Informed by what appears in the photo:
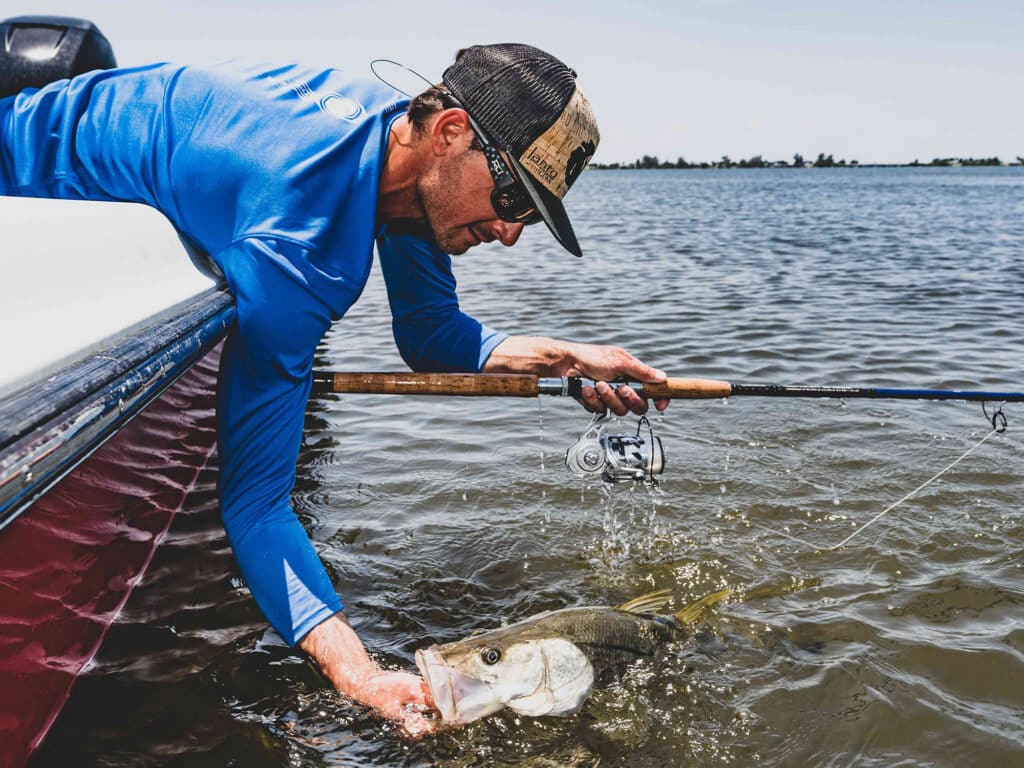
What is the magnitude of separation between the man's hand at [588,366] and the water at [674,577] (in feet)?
3.40

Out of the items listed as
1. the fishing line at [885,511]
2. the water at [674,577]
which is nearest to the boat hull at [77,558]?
the water at [674,577]

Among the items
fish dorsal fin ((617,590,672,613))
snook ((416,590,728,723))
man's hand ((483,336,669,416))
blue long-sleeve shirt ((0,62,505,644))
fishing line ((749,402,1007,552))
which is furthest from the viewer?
fishing line ((749,402,1007,552))

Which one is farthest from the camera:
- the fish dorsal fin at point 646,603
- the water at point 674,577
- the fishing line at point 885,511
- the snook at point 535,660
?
the fishing line at point 885,511

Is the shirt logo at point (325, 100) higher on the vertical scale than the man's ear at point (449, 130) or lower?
higher

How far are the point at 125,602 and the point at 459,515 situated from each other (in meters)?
2.02

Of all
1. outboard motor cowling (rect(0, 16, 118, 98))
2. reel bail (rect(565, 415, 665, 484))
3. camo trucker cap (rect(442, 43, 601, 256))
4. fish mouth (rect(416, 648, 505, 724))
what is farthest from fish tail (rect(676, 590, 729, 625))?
outboard motor cowling (rect(0, 16, 118, 98))

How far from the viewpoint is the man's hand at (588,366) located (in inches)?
145

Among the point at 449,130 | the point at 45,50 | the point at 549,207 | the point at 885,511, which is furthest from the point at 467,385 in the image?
the point at 885,511

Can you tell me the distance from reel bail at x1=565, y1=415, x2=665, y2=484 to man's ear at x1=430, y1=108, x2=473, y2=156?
1.68 metres

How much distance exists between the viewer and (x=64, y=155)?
2.57 meters

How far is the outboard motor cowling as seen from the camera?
3.53 meters

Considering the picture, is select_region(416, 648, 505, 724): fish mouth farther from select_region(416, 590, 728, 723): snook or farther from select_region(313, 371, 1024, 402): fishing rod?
select_region(313, 371, 1024, 402): fishing rod

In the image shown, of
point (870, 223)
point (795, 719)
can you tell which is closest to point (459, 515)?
point (795, 719)

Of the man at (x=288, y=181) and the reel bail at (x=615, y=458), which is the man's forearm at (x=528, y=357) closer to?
the reel bail at (x=615, y=458)
